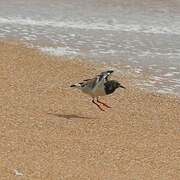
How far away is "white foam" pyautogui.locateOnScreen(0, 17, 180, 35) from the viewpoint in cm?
1330

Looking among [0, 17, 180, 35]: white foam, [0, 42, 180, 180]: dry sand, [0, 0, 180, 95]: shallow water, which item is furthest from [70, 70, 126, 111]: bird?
[0, 17, 180, 35]: white foam

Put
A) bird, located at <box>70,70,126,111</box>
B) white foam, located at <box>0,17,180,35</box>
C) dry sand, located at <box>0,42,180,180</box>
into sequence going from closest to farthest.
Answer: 1. dry sand, located at <box>0,42,180,180</box>
2. bird, located at <box>70,70,126,111</box>
3. white foam, located at <box>0,17,180,35</box>

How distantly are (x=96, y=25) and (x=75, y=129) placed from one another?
7847 mm

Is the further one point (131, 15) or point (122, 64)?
point (131, 15)

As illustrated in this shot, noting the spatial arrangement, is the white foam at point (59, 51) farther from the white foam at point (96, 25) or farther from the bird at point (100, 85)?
the bird at point (100, 85)

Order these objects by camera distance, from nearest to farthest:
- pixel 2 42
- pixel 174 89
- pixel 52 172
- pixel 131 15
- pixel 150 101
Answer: pixel 52 172
pixel 150 101
pixel 174 89
pixel 2 42
pixel 131 15

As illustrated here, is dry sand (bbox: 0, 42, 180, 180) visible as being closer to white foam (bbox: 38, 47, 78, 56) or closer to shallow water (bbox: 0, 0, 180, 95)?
white foam (bbox: 38, 47, 78, 56)

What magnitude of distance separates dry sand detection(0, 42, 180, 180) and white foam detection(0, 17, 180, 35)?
433 cm

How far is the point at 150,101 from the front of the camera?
25.6ft

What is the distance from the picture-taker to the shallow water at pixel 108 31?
10.1 metres

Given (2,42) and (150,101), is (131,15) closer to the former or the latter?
(2,42)

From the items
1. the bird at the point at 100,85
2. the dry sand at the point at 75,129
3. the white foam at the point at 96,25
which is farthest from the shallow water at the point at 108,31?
the bird at the point at 100,85

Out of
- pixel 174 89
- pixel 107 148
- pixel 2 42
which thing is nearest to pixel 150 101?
pixel 174 89

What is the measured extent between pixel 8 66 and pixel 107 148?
366cm
